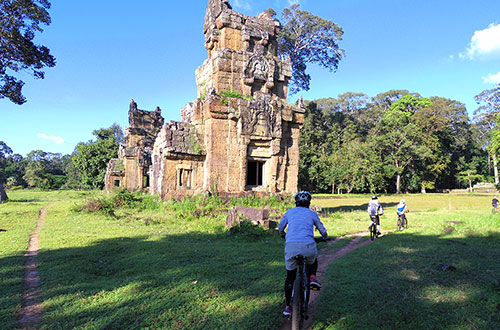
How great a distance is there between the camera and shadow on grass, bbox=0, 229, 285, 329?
373cm

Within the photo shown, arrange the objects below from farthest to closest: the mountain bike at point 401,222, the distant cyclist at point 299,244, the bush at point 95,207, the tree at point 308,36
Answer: the tree at point 308,36
the bush at point 95,207
the mountain bike at point 401,222
the distant cyclist at point 299,244

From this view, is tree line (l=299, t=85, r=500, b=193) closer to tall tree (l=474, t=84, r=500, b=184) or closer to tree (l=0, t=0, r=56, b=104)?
tall tree (l=474, t=84, r=500, b=184)

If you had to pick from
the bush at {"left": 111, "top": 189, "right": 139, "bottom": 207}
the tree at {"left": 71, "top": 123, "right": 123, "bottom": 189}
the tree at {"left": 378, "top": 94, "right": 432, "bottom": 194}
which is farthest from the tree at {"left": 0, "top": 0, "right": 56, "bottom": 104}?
the tree at {"left": 378, "top": 94, "right": 432, "bottom": 194}

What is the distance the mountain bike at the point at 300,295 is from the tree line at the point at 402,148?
30977mm

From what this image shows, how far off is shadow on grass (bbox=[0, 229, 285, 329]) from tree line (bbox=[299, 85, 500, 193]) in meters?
28.5

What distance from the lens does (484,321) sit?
3.56m

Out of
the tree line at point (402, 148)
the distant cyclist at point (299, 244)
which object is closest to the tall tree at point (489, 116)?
the tree line at point (402, 148)

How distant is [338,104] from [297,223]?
5716 cm

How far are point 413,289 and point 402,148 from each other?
3721cm

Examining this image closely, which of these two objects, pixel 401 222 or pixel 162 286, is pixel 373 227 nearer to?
A: pixel 401 222

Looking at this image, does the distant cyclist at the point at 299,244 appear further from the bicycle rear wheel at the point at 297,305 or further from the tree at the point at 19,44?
the tree at the point at 19,44

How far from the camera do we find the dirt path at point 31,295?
374 cm

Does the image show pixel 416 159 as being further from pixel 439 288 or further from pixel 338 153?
pixel 439 288

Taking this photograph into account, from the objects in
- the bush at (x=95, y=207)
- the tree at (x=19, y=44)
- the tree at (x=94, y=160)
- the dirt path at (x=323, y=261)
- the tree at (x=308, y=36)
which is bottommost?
the dirt path at (x=323, y=261)
